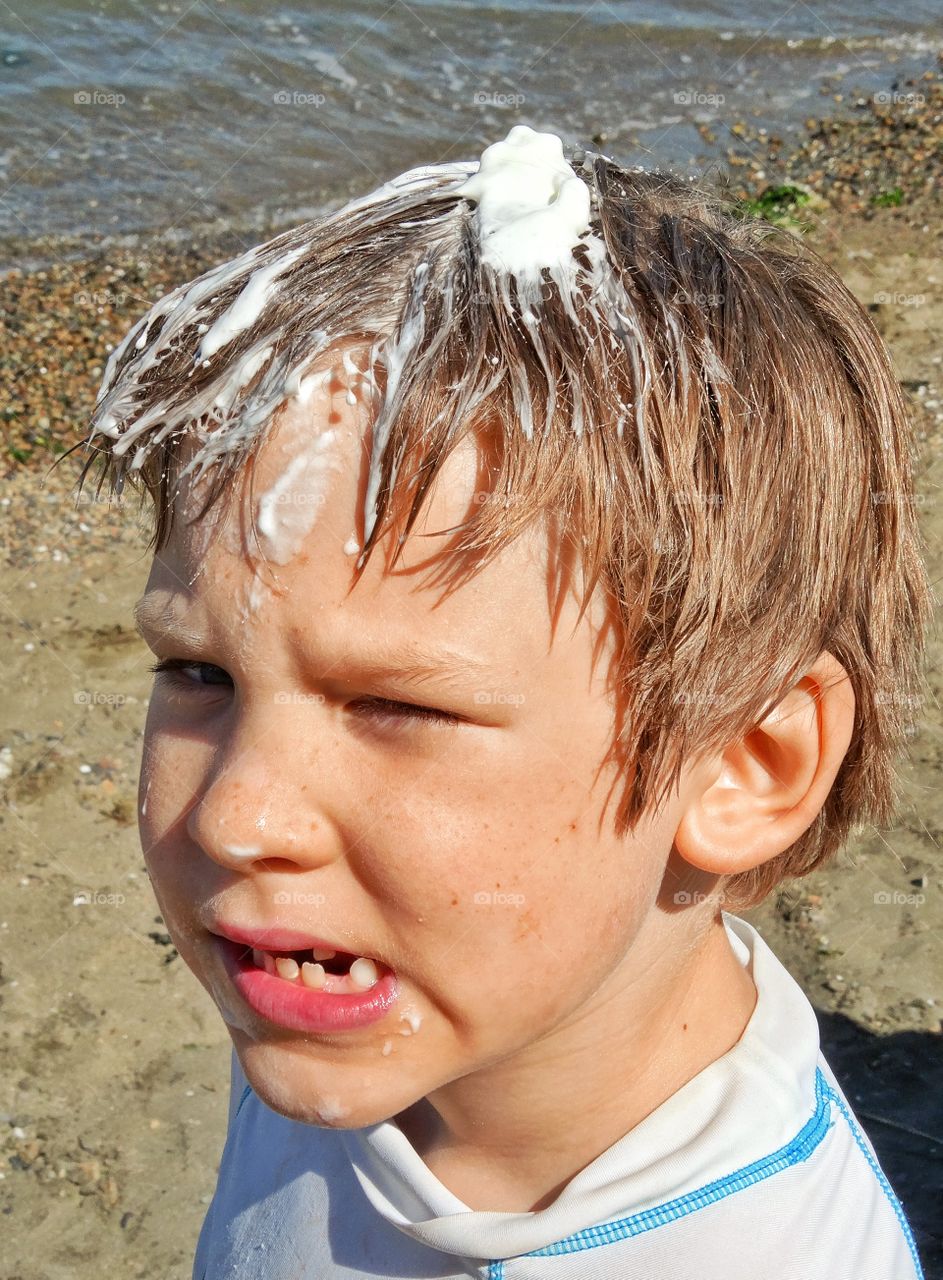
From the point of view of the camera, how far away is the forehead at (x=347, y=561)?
1569 millimetres

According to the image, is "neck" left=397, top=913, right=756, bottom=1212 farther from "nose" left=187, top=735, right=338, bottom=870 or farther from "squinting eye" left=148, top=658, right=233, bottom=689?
"squinting eye" left=148, top=658, right=233, bottom=689

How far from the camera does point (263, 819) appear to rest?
1.56 metres

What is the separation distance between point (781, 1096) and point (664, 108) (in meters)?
10.3

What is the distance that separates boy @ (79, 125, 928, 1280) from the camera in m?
1.59

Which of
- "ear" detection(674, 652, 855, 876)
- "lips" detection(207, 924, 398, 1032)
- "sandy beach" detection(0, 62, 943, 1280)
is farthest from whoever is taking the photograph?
"sandy beach" detection(0, 62, 943, 1280)

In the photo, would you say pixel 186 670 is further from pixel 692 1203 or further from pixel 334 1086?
pixel 692 1203

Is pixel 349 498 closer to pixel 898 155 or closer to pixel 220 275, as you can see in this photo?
pixel 220 275

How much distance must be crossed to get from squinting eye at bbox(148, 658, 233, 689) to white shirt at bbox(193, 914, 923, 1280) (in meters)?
0.77

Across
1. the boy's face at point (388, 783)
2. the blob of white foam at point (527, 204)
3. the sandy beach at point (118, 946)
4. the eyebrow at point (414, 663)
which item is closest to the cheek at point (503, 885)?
the boy's face at point (388, 783)

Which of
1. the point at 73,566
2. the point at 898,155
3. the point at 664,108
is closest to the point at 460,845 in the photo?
the point at 73,566

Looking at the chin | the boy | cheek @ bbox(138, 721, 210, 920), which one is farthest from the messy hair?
the chin

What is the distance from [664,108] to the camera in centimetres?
1093

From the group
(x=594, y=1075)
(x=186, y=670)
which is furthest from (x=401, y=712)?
(x=594, y=1075)

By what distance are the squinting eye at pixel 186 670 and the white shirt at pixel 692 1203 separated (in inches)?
30.5
